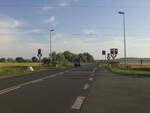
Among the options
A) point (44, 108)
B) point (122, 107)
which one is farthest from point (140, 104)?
point (44, 108)

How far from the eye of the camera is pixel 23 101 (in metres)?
9.95

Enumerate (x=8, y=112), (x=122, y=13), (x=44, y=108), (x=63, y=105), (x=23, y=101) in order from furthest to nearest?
(x=122, y=13)
(x=23, y=101)
(x=63, y=105)
(x=44, y=108)
(x=8, y=112)

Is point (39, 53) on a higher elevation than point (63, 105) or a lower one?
higher

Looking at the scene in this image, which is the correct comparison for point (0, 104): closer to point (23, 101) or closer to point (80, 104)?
point (23, 101)

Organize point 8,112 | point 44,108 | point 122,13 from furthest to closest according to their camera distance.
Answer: point 122,13 → point 44,108 → point 8,112

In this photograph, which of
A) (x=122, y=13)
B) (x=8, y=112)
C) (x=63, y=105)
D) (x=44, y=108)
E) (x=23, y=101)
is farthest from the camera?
(x=122, y=13)

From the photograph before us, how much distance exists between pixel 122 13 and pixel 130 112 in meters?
39.2

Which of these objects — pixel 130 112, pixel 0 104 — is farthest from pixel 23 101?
pixel 130 112

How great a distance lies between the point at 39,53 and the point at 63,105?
1550 inches

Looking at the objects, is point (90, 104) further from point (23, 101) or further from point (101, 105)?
point (23, 101)

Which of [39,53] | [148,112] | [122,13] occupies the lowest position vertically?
[148,112]

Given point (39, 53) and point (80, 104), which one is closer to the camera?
point (80, 104)

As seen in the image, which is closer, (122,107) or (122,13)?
(122,107)

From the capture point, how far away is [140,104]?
9.62 metres
